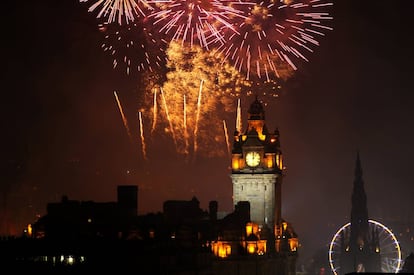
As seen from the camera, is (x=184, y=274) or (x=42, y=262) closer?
(x=42, y=262)

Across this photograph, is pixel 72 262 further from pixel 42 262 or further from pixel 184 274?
pixel 184 274

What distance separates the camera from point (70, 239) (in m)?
196

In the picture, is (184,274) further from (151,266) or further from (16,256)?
(16,256)

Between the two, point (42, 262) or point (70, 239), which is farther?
point (70, 239)

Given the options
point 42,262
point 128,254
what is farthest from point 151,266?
point 42,262

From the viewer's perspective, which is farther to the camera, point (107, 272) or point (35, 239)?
point (35, 239)

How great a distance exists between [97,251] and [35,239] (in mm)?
9048

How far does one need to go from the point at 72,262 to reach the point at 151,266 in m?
11.8

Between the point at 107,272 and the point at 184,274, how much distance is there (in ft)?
57.9

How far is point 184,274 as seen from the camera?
195375 millimetres

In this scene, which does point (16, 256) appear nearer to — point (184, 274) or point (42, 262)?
point (42, 262)

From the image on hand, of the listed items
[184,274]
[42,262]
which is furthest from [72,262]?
[184,274]

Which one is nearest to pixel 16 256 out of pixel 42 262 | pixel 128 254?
pixel 42 262

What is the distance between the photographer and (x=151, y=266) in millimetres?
191750
